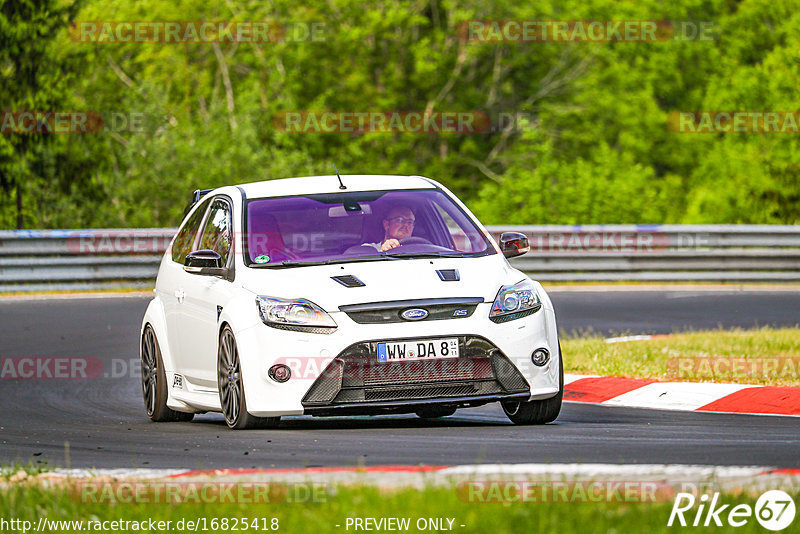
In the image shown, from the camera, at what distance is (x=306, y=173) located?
108ft

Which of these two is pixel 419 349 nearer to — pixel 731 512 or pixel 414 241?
pixel 414 241

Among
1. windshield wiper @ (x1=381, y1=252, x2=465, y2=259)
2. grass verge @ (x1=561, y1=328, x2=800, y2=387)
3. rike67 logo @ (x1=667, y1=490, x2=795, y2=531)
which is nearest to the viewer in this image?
rike67 logo @ (x1=667, y1=490, x2=795, y2=531)

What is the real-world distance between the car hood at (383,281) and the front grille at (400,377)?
0.98ft

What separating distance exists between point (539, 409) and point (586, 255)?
45.9 ft

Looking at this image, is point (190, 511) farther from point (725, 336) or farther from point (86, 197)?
point (86, 197)

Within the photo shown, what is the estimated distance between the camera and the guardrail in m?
21.8

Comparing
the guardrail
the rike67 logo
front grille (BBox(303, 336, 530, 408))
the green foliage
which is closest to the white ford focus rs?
front grille (BBox(303, 336, 530, 408))

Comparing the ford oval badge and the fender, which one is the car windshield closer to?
the ford oval badge

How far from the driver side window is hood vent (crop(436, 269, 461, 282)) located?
57.6 inches

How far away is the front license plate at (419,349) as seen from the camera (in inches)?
326

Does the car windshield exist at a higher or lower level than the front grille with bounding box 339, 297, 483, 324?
higher

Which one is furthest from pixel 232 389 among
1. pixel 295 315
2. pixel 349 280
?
pixel 349 280

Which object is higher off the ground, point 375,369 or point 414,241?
point 414,241

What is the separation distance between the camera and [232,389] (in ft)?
29.0
